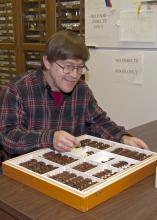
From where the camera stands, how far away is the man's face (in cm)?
155

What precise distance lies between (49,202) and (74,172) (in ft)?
0.55

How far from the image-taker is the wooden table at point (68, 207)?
98cm

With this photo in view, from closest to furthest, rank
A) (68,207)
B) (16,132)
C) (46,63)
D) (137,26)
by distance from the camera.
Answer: (68,207) → (16,132) → (46,63) → (137,26)

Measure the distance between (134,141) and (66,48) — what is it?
525mm

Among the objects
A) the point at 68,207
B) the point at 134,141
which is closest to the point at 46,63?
the point at 134,141

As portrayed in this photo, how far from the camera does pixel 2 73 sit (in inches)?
152

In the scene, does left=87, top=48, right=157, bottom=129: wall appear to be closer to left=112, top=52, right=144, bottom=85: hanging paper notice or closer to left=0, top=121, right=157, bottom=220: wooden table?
left=112, top=52, right=144, bottom=85: hanging paper notice

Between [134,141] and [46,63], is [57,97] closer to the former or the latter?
[46,63]

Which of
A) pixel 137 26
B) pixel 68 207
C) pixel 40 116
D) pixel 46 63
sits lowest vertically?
pixel 68 207

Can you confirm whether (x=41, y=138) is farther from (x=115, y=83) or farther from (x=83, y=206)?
(x=115, y=83)

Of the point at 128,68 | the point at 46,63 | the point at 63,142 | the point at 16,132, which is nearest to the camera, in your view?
the point at 63,142

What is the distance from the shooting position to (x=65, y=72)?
5.12 feet

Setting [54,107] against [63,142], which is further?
[54,107]

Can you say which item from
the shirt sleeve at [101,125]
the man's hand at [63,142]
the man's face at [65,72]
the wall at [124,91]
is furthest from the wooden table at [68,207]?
the wall at [124,91]
